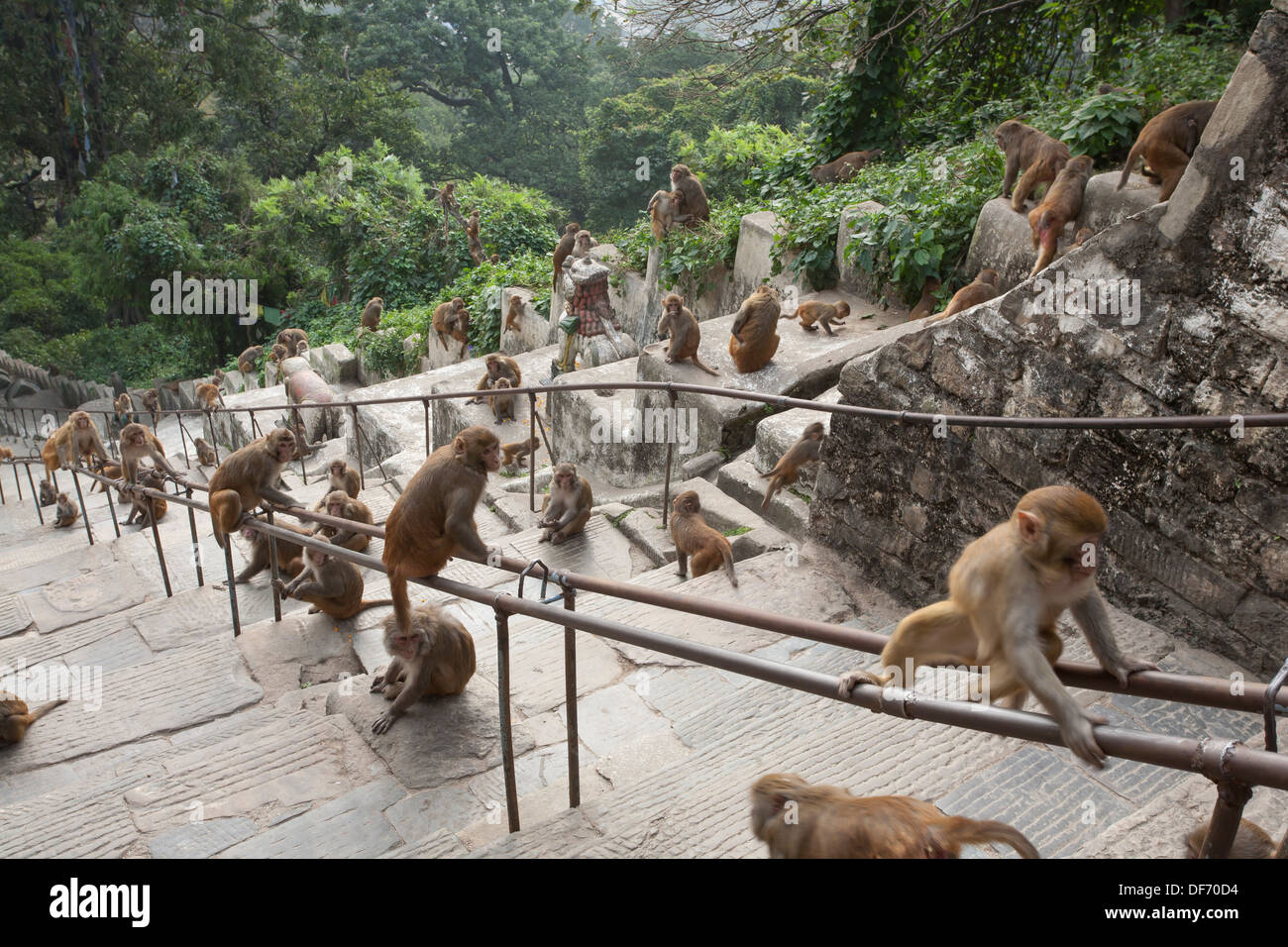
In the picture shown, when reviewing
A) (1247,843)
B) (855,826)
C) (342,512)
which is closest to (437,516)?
(855,826)

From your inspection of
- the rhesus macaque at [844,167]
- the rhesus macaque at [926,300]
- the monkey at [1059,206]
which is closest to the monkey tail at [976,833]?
the monkey at [1059,206]

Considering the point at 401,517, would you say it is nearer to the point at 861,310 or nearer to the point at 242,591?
the point at 242,591

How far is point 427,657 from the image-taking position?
4.68m

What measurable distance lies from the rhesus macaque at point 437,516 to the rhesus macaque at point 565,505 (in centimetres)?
297

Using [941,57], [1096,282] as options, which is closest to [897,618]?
[1096,282]

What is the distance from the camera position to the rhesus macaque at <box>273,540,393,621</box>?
19.1 feet

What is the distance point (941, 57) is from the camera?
12.1 meters

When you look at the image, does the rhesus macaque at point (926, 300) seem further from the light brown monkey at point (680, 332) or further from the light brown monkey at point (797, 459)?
the light brown monkey at point (797, 459)

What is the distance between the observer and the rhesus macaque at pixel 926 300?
8570 mm

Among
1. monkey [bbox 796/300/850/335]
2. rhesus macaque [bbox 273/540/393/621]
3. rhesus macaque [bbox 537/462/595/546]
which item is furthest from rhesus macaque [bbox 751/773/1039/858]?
monkey [bbox 796/300/850/335]

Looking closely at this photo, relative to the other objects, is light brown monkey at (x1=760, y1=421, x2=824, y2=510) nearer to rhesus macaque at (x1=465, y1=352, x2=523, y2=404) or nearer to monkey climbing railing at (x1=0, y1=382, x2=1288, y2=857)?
monkey climbing railing at (x1=0, y1=382, x2=1288, y2=857)

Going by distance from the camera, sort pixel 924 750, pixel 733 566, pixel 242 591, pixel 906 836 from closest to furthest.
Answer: pixel 906 836 → pixel 924 750 → pixel 733 566 → pixel 242 591

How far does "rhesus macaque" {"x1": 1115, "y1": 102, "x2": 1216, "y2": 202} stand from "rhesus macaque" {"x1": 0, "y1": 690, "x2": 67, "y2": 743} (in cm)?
780
